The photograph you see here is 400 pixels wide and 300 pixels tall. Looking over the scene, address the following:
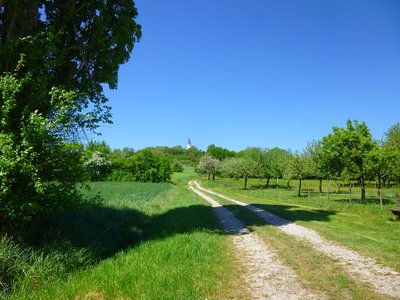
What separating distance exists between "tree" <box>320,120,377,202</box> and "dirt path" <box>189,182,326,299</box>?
2496 centimetres

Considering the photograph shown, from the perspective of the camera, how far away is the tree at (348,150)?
3166 cm

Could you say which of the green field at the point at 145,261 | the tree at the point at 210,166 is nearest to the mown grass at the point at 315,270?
the green field at the point at 145,261

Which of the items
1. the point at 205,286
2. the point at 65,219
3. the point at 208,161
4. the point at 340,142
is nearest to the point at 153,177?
the point at 208,161

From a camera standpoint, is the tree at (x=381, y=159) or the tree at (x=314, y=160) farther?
the tree at (x=314, y=160)

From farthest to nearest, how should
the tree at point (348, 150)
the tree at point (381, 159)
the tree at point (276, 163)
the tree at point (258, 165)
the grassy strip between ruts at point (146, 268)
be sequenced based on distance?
the tree at point (258, 165) → the tree at point (276, 163) → the tree at point (348, 150) → the tree at point (381, 159) → the grassy strip between ruts at point (146, 268)

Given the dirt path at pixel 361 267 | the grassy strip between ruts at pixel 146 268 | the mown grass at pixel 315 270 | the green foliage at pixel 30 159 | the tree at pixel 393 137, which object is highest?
the tree at pixel 393 137

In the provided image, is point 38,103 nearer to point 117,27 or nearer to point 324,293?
point 117,27

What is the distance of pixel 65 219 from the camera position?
11.4 m

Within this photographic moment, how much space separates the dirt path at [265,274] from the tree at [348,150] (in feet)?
81.9

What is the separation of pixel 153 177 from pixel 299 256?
239 feet

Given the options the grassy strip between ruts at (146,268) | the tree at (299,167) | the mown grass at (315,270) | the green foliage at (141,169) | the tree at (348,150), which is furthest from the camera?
the green foliage at (141,169)

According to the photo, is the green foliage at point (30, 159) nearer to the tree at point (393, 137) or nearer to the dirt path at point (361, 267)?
the dirt path at point (361, 267)

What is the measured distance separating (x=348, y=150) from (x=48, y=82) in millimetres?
30525

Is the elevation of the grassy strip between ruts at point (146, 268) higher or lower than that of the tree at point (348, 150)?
lower
